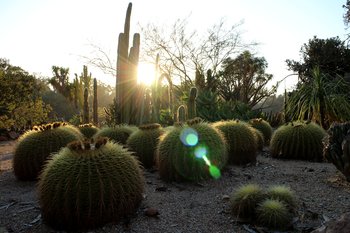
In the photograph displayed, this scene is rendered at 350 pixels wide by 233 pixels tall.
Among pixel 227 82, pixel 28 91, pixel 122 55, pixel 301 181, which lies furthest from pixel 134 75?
pixel 227 82

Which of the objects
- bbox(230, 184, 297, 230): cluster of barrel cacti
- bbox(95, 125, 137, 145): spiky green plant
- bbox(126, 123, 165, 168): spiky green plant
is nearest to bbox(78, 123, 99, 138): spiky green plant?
bbox(95, 125, 137, 145): spiky green plant

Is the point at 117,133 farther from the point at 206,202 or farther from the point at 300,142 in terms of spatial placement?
the point at 300,142

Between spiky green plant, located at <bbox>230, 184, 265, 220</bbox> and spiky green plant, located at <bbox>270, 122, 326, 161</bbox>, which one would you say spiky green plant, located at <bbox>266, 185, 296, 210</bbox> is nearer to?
spiky green plant, located at <bbox>230, 184, 265, 220</bbox>

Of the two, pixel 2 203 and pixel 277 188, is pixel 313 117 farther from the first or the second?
pixel 2 203

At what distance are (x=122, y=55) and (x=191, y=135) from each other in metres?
5.31

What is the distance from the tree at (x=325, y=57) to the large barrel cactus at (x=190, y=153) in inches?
433

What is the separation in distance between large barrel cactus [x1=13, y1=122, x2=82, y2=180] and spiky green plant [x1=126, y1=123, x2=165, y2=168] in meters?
0.86

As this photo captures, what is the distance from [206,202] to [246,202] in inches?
22.9

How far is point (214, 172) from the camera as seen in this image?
15.7 feet

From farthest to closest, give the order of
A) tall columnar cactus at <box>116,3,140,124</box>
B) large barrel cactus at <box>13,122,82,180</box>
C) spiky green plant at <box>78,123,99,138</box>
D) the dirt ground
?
tall columnar cactus at <box>116,3,140,124</box>
spiky green plant at <box>78,123,99,138</box>
large barrel cactus at <box>13,122,82,180</box>
the dirt ground

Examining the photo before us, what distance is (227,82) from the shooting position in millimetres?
20516

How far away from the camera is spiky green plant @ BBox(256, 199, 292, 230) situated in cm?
320

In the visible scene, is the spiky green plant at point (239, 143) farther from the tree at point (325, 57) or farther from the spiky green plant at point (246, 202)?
the tree at point (325, 57)

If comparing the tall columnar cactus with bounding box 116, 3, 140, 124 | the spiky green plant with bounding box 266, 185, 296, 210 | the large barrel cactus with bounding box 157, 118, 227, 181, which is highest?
the tall columnar cactus with bounding box 116, 3, 140, 124
